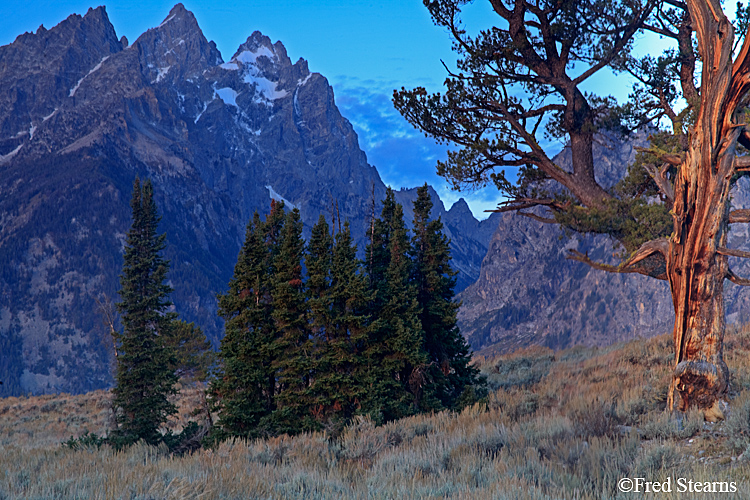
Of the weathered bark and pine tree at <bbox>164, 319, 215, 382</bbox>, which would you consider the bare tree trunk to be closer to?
the weathered bark

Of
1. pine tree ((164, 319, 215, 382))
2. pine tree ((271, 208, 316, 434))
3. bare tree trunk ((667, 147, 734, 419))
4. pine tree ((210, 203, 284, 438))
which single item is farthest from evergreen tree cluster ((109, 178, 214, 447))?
bare tree trunk ((667, 147, 734, 419))

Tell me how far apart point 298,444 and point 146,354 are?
17.2m

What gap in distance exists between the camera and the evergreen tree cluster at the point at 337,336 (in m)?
15.9

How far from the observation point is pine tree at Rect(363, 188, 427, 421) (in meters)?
15.8

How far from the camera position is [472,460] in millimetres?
6492

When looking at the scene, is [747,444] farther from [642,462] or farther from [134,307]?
[134,307]

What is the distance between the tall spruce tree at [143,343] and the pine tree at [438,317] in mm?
11090

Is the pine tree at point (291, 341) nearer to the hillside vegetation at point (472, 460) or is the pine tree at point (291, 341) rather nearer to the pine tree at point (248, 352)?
the pine tree at point (248, 352)

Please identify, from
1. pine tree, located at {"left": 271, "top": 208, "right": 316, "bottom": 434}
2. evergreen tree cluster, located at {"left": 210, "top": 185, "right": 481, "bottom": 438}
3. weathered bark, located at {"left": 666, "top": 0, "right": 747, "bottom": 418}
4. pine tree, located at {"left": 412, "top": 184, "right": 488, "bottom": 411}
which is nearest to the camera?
weathered bark, located at {"left": 666, "top": 0, "right": 747, "bottom": 418}

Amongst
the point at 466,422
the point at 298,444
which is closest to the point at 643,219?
the point at 466,422

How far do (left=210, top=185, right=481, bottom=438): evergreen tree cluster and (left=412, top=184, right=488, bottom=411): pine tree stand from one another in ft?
0.14

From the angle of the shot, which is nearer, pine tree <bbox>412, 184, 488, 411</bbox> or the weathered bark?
the weathered bark

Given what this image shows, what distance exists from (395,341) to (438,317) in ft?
9.29

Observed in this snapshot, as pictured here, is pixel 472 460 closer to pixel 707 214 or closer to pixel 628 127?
pixel 707 214
